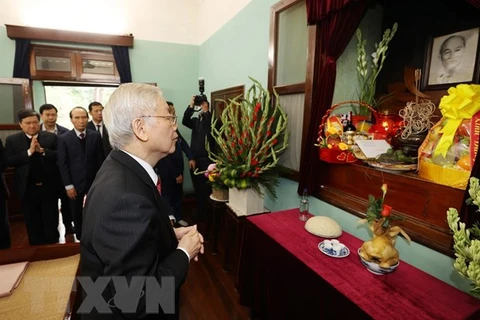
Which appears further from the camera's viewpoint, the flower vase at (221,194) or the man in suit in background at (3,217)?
the flower vase at (221,194)

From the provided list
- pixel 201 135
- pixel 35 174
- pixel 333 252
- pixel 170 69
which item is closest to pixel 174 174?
pixel 201 135

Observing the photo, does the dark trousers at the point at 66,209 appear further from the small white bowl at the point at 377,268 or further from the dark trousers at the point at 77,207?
the small white bowl at the point at 377,268

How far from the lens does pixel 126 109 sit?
101 cm

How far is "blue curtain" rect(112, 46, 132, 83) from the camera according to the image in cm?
432

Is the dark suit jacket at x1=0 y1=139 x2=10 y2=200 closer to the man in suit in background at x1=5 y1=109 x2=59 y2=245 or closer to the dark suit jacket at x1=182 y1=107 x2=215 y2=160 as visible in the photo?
the man in suit in background at x1=5 y1=109 x2=59 y2=245

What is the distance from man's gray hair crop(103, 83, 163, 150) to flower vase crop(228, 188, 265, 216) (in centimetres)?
140

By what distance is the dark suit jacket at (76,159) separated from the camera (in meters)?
2.83

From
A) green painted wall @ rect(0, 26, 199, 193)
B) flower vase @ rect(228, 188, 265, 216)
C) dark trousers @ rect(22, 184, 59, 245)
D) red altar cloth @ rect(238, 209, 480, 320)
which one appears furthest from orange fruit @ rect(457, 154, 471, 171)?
green painted wall @ rect(0, 26, 199, 193)

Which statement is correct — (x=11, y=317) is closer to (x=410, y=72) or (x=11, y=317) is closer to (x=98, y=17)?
(x=410, y=72)

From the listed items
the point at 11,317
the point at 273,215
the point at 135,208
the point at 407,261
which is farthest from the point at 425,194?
the point at 11,317

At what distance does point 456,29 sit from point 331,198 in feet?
4.34

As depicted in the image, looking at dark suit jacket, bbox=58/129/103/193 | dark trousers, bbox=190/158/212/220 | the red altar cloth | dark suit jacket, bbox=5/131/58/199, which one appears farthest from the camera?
dark trousers, bbox=190/158/212/220

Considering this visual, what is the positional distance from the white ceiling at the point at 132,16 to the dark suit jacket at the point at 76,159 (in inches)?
91.5

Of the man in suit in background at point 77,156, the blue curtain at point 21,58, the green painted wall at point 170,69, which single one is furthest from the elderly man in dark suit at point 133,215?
the blue curtain at point 21,58
